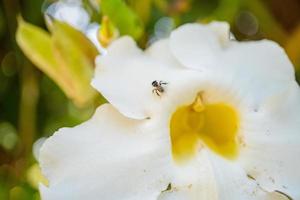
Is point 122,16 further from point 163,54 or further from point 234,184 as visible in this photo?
point 234,184

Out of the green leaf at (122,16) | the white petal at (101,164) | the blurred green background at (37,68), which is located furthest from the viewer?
the blurred green background at (37,68)

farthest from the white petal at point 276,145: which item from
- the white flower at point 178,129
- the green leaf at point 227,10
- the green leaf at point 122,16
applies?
the green leaf at point 227,10

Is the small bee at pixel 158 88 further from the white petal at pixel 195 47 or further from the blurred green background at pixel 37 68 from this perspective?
the blurred green background at pixel 37 68

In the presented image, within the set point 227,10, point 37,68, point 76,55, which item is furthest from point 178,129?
point 37,68

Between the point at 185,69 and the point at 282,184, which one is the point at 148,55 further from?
the point at 282,184

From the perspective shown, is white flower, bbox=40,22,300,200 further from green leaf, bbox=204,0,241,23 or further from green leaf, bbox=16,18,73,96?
green leaf, bbox=204,0,241,23
